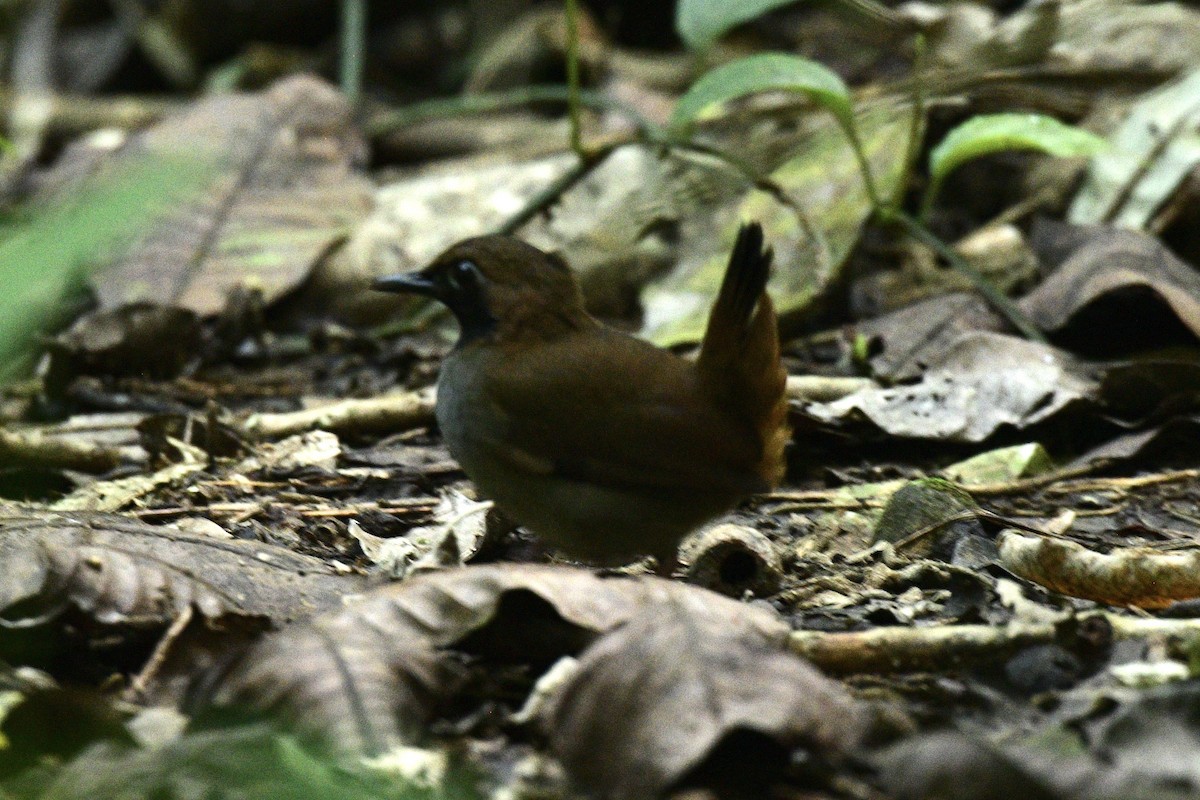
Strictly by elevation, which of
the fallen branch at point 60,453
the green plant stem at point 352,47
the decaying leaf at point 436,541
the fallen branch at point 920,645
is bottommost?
the fallen branch at point 60,453

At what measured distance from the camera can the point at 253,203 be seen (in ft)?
20.4

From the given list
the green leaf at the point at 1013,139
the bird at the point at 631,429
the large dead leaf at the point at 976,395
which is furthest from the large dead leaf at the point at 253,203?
the green leaf at the point at 1013,139

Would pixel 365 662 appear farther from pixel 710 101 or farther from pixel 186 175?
pixel 710 101

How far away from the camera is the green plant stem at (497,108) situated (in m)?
5.87

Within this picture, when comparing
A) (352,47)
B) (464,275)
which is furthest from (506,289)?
(352,47)

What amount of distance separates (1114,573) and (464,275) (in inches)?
68.0

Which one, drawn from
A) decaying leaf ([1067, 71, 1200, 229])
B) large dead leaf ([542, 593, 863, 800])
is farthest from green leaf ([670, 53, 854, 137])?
large dead leaf ([542, 593, 863, 800])

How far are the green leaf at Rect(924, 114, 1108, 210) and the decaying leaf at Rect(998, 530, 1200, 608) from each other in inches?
74.3

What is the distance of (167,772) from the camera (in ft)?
6.29

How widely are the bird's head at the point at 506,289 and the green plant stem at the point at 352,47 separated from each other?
427 cm

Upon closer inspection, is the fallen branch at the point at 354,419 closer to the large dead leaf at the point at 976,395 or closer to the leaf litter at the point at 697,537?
the leaf litter at the point at 697,537

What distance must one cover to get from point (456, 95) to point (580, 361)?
579 centimetres

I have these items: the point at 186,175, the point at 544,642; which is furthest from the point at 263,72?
the point at 186,175

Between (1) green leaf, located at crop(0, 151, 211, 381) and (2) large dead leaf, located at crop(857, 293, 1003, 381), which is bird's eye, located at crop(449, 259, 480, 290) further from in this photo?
(1) green leaf, located at crop(0, 151, 211, 381)
